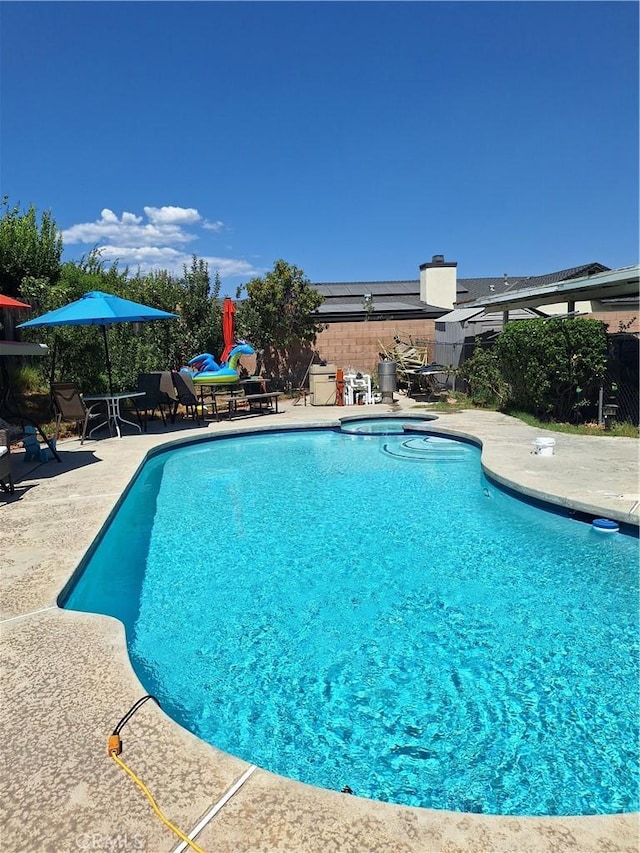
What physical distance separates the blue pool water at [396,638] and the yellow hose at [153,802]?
2.60ft

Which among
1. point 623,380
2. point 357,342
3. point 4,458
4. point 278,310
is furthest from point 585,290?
Answer: point 4,458

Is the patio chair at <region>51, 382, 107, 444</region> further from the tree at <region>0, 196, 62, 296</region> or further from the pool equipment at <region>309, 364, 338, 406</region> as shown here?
the pool equipment at <region>309, 364, 338, 406</region>

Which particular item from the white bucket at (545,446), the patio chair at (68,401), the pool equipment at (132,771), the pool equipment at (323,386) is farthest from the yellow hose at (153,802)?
the pool equipment at (323,386)

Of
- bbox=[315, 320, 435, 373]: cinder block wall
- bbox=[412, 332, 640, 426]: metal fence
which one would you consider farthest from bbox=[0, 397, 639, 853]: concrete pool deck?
bbox=[315, 320, 435, 373]: cinder block wall

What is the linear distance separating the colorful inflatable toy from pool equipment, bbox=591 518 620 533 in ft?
28.5

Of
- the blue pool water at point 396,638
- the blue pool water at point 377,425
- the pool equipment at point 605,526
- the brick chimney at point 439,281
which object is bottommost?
the blue pool water at point 396,638

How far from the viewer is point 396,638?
141 inches

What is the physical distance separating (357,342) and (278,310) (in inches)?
125

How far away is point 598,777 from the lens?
2.40 metres

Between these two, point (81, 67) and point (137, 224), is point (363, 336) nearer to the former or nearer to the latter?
point (81, 67)

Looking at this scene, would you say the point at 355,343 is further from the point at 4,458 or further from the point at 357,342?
the point at 4,458

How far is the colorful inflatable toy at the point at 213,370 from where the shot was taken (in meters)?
12.0

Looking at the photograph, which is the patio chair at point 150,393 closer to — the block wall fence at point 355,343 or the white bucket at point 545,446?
the block wall fence at point 355,343

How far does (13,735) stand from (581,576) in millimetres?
4212
